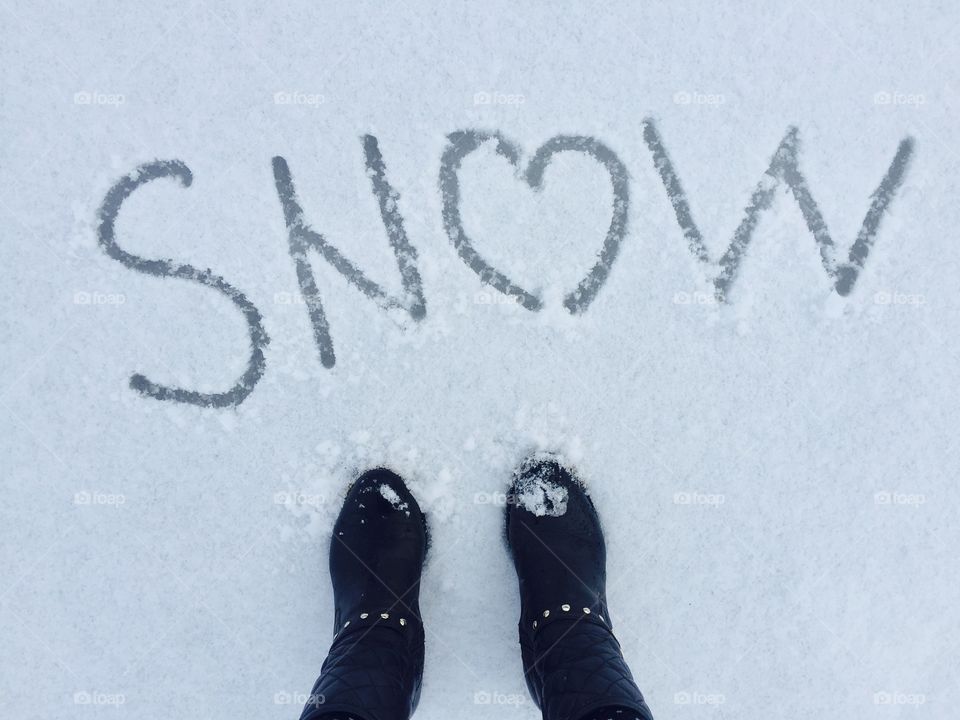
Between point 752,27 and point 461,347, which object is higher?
point 752,27

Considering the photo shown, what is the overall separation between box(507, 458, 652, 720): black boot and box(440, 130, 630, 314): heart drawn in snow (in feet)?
0.97

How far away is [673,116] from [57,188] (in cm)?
109

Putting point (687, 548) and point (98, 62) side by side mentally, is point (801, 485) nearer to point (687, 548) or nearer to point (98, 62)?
point (687, 548)

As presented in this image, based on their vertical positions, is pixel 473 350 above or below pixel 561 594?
above

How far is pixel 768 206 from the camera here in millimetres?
1138

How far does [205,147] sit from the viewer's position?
1139 millimetres

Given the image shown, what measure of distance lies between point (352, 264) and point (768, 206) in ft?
2.41

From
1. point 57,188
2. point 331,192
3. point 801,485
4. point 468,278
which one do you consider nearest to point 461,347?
point 468,278
